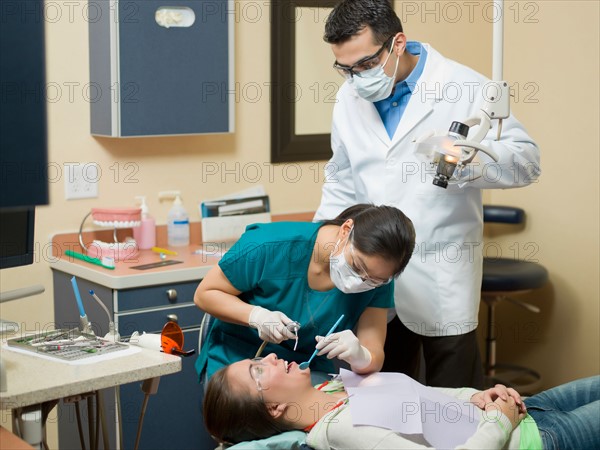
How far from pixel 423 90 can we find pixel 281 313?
0.73 m

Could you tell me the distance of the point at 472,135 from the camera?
176 centimetres

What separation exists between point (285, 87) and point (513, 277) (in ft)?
3.75

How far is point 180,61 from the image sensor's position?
283cm

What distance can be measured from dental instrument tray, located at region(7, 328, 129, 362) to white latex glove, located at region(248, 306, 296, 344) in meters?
0.29

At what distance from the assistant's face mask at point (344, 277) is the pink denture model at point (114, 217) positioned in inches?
43.0

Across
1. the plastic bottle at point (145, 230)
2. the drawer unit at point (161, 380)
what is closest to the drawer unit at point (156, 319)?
the drawer unit at point (161, 380)

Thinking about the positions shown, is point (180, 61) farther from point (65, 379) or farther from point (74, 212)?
point (65, 379)

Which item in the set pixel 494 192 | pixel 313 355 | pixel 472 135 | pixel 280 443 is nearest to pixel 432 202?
pixel 472 135

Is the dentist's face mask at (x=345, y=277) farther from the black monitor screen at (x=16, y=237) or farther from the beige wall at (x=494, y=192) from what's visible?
the beige wall at (x=494, y=192)

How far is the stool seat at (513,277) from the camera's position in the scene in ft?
10.6

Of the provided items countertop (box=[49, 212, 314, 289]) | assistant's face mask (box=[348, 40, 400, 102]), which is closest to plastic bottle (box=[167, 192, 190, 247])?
countertop (box=[49, 212, 314, 289])

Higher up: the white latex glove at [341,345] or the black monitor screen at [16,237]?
the black monitor screen at [16,237]

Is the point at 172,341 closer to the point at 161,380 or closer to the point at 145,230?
the point at 161,380

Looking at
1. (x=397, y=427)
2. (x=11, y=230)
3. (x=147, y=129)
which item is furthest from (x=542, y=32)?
(x=11, y=230)
